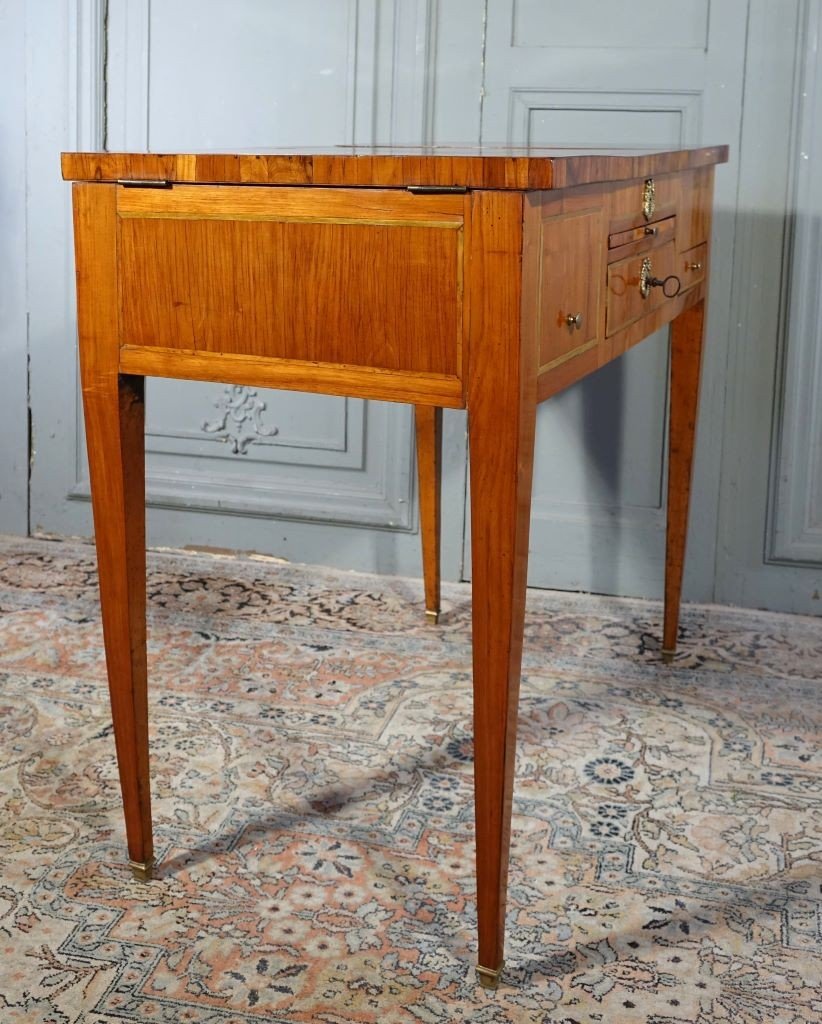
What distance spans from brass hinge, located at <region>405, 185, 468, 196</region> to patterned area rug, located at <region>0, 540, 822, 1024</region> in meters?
0.86

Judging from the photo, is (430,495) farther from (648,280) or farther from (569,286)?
(569,286)

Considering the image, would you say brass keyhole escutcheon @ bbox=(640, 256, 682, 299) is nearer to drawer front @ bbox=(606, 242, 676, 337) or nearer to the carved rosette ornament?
drawer front @ bbox=(606, 242, 676, 337)

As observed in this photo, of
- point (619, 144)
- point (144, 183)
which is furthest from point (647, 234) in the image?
point (619, 144)

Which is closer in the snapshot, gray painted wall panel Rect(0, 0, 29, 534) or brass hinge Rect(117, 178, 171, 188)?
brass hinge Rect(117, 178, 171, 188)

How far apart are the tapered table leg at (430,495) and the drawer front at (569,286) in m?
0.98

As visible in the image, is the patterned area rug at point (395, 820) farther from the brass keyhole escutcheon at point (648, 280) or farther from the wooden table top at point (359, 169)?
the wooden table top at point (359, 169)

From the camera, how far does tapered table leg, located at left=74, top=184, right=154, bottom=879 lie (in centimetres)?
151

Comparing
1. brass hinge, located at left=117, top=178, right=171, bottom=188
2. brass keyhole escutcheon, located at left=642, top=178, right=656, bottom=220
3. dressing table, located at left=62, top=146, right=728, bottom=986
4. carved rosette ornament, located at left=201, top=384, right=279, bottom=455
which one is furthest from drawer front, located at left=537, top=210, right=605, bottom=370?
carved rosette ornament, located at left=201, top=384, right=279, bottom=455

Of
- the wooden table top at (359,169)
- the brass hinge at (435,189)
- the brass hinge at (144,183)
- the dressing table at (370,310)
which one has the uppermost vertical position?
the wooden table top at (359,169)

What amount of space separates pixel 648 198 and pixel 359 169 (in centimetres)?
57

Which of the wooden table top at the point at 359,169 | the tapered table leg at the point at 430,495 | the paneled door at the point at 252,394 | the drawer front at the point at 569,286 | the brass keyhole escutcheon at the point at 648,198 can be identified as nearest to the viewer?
the wooden table top at the point at 359,169

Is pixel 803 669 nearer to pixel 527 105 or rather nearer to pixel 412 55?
pixel 527 105

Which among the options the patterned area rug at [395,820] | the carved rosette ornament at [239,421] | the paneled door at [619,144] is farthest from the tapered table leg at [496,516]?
the carved rosette ornament at [239,421]

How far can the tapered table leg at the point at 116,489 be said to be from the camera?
4.95ft
